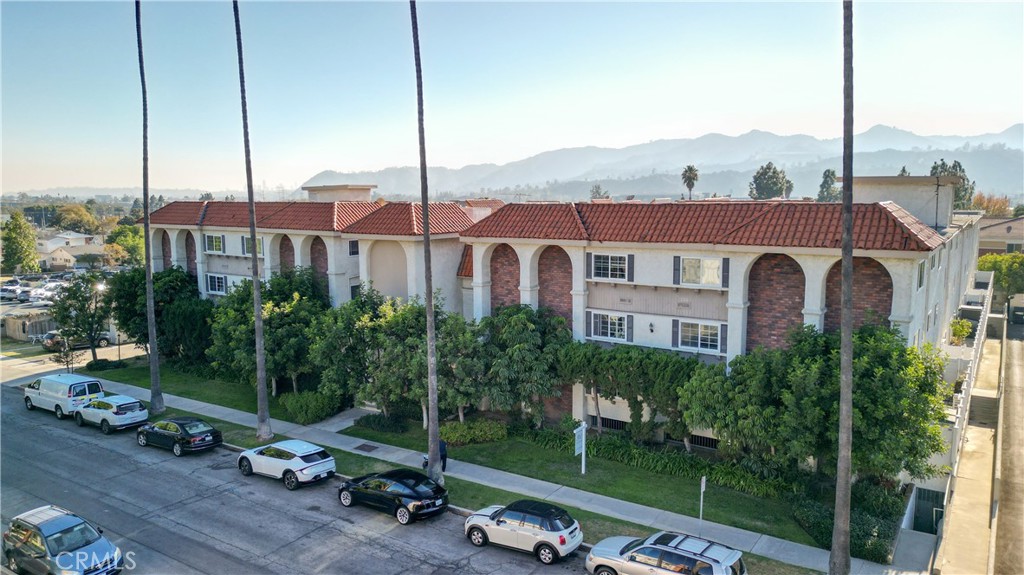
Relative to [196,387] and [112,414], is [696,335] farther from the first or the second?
[196,387]

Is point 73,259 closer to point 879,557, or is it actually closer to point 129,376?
point 129,376

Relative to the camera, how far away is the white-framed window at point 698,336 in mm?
25877

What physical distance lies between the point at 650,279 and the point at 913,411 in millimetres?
10332

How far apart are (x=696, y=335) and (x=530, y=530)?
11.2m

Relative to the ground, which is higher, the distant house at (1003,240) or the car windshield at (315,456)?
the distant house at (1003,240)

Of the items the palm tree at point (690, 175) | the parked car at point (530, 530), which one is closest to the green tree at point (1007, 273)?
the palm tree at point (690, 175)

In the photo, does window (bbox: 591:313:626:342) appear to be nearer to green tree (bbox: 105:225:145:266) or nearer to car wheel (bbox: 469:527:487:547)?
car wheel (bbox: 469:527:487:547)

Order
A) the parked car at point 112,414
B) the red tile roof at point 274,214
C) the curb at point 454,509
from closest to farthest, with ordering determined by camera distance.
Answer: the curb at point 454,509 < the parked car at point 112,414 < the red tile roof at point 274,214

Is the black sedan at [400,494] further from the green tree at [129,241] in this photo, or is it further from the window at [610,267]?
the green tree at [129,241]

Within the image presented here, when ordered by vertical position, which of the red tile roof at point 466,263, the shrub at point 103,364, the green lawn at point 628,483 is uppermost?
the red tile roof at point 466,263

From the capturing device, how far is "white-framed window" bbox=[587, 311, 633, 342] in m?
27.9

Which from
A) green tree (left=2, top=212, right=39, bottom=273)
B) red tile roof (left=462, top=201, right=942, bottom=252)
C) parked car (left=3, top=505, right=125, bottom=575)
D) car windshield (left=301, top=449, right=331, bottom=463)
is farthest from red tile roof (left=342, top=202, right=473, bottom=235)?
green tree (left=2, top=212, right=39, bottom=273)

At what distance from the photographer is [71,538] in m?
17.5

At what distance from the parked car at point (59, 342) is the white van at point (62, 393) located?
751 cm
